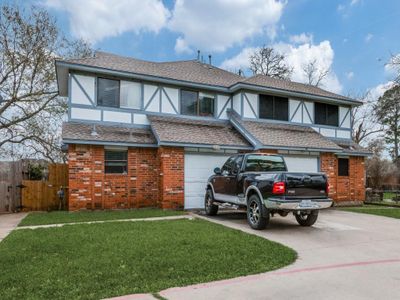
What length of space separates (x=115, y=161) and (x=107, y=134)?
43.3 inches

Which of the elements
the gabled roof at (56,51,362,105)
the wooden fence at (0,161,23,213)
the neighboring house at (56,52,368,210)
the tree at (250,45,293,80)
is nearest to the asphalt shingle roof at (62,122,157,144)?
the neighboring house at (56,52,368,210)

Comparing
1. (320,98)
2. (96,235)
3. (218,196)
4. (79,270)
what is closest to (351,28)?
(320,98)

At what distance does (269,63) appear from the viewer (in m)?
32.7

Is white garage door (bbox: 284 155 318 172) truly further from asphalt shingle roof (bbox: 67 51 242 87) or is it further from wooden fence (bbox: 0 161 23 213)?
wooden fence (bbox: 0 161 23 213)

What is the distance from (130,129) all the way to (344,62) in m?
13.3

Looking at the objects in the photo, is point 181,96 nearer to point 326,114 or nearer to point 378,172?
point 326,114

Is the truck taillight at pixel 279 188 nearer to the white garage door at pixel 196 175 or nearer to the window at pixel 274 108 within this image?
the white garage door at pixel 196 175

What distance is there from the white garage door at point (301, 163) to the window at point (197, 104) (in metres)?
4.32

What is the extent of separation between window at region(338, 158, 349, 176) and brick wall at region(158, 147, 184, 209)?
898cm

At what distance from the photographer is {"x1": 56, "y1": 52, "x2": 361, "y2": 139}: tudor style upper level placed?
14.0m

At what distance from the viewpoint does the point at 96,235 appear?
7.75 meters

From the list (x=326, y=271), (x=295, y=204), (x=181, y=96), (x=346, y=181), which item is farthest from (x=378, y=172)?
(x=326, y=271)

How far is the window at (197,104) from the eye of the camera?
1603 centimetres

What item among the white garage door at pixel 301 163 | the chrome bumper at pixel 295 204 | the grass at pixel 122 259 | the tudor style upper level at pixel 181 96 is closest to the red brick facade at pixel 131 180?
the tudor style upper level at pixel 181 96
